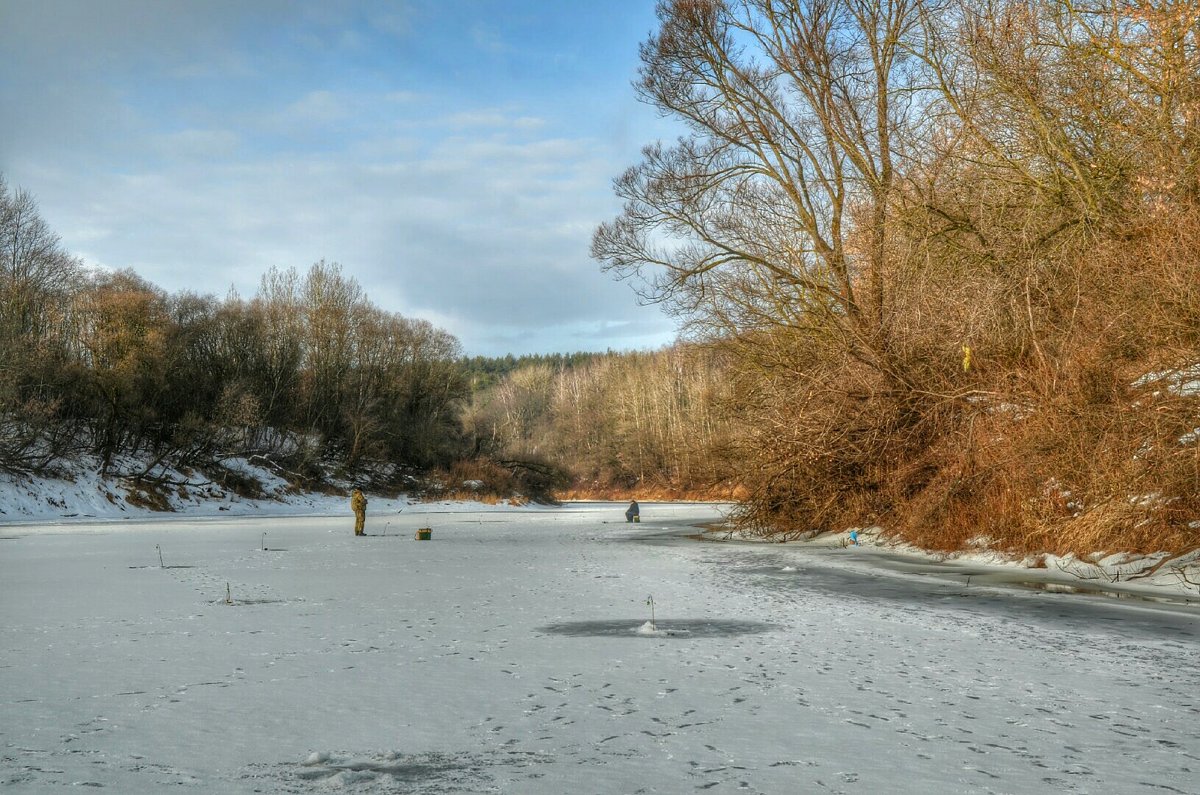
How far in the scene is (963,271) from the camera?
560 inches

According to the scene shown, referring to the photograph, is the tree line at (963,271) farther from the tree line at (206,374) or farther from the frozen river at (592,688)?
the tree line at (206,374)

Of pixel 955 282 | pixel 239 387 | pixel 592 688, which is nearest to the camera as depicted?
pixel 592 688

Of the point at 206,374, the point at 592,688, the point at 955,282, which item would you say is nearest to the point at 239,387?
the point at 206,374

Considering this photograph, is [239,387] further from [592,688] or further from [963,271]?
[592,688]

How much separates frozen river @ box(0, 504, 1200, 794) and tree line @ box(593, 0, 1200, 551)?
2.56 m

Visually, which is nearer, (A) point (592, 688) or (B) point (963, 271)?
(A) point (592, 688)

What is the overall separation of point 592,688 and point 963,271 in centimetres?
1092

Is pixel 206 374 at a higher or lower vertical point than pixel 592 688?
higher

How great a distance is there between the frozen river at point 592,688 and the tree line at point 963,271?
2.56m

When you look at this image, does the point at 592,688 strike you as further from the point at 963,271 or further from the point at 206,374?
the point at 206,374

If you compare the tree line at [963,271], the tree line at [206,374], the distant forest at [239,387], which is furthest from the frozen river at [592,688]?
the tree line at [206,374]

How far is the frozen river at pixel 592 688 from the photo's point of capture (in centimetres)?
405

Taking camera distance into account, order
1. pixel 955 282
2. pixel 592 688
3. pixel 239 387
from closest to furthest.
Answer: pixel 592 688, pixel 955 282, pixel 239 387

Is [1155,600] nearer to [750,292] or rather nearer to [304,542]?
[750,292]
